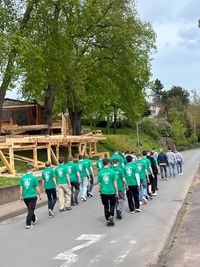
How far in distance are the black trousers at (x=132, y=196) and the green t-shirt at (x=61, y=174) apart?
244cm

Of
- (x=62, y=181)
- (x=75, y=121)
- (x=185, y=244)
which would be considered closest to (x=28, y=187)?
(x=62, y=181)

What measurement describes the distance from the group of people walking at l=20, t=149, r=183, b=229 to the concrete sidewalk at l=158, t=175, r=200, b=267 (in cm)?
174

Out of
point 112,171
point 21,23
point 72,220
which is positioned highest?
point 21,23

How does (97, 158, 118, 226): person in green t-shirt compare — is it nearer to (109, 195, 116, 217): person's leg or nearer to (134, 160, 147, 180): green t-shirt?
(109, 195, 116, 217): person's leg

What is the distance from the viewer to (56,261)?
28.5 ft

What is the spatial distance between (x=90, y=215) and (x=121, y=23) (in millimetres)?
29039

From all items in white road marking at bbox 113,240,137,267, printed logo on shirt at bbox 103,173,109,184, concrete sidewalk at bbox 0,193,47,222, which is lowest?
concrete sidewalk at bbox 0,193,47,222

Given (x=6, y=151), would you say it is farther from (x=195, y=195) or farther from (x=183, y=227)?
(x=183, y=227)

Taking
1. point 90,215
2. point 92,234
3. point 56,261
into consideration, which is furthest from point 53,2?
point 56,261

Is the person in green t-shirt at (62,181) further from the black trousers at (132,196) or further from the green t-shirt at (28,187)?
the green t-shirt at (28,187)

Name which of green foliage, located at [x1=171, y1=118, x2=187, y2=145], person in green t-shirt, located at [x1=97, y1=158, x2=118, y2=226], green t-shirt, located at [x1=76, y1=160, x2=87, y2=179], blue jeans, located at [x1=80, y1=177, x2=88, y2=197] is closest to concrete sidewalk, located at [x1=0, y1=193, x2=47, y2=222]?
blue jeans, located at [x1=80, y1=177, x2=88, y2=197]

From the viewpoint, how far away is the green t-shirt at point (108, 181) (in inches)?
487

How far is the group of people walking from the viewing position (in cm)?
1246

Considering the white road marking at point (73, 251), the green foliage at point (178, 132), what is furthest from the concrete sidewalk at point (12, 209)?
the green foliage at point (178, 132)
